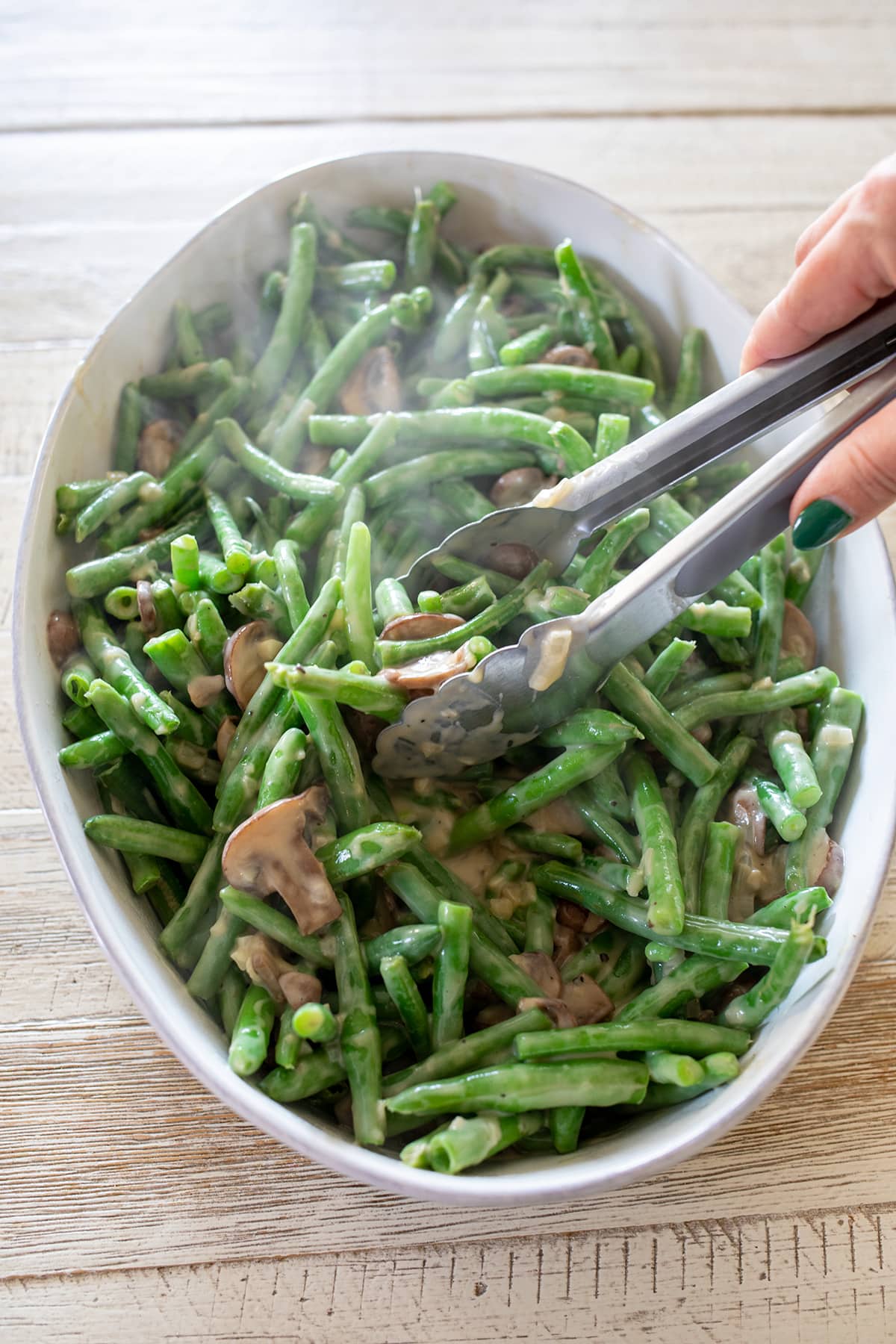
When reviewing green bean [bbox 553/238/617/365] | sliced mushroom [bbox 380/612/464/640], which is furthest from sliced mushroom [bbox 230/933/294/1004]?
green bean [bbox 553/238/617/365]

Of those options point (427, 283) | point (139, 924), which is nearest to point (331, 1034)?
point (139, 924)

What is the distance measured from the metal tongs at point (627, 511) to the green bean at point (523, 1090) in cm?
63

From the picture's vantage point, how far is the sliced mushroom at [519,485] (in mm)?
2598

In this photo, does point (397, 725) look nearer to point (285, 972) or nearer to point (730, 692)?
point (285, 972)

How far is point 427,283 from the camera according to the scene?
10.1 feet

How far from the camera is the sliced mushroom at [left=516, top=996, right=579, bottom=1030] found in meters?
2.00

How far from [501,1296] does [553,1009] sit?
54 cm

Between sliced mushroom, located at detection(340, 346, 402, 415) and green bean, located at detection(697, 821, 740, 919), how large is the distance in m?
1.31

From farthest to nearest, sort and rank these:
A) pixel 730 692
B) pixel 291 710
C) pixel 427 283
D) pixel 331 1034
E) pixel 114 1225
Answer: pixel 427 283 < pixel 730 692 < pixel 291 710 < pixel 114 1225 < pixel 331 1034

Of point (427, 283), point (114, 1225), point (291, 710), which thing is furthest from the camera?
point (427, 283)

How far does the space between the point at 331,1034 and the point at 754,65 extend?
377 centimetres

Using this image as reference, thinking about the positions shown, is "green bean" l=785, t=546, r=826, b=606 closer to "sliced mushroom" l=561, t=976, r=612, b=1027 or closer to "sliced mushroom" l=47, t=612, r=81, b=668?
"sliced mushroom" l=561, t=976, r=612, b=1027

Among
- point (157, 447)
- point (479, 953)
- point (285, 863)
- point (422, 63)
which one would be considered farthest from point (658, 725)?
point (422, 63)

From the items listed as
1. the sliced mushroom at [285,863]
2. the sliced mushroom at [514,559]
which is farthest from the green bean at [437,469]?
the sliced mushroom at [285,863]
